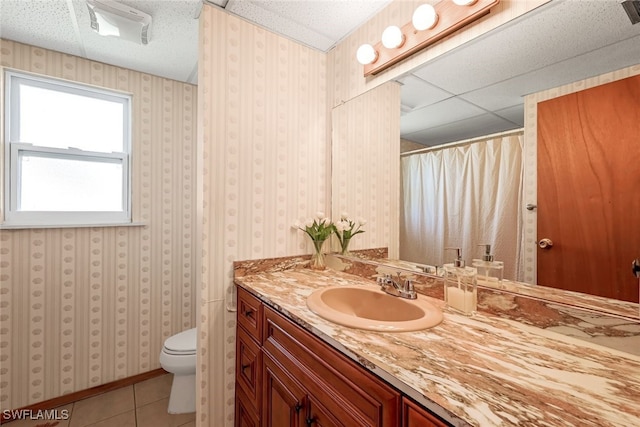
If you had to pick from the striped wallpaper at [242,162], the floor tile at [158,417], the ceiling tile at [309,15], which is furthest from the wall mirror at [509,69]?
the floor tile at [158,417]

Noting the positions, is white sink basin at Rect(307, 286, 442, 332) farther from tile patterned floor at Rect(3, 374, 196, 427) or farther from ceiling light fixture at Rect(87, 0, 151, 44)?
ceiling light fixture at Rect(87, 0, 151, 44)

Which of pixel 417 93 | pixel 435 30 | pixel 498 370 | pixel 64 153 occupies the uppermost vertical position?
pixel 435 30

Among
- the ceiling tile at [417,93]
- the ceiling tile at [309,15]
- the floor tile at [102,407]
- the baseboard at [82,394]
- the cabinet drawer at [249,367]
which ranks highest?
the ceiling tile at [309,15]

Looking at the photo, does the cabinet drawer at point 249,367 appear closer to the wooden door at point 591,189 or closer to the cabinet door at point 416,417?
the cabinet door at point 416,417

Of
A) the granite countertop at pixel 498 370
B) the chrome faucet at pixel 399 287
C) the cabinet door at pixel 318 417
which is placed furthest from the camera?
the chrome faucet at pixel 399 287

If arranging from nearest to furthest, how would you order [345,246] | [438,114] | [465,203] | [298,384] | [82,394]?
[298,384], [465,203], [438,114], [345,246], [82,394]

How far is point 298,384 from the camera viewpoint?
0.88m

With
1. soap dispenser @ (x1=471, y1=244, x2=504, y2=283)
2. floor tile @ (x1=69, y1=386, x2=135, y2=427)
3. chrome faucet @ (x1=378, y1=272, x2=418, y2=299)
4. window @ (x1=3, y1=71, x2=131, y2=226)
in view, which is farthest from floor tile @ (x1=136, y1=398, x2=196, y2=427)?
soap dispenser @ (x1=471, y1=244, x2=504, y2=283)

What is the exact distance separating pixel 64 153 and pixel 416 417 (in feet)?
8.14

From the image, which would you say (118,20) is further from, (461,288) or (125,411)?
(125,411)

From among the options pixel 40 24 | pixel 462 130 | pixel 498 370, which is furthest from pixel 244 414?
pixel 40 24

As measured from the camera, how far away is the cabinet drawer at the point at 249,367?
45.7 inches

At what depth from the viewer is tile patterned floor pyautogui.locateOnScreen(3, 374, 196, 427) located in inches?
63.5

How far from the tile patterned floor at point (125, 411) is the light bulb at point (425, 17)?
240cm
